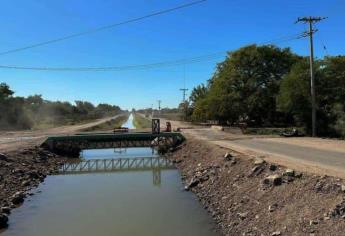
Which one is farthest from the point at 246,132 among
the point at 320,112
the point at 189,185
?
the point at 189,185

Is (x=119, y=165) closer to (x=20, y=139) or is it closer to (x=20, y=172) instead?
(x=20, y=172)

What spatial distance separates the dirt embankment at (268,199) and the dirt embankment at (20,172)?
355 inches

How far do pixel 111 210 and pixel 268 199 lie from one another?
8.02m

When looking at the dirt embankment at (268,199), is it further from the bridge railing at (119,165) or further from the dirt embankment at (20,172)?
the bridge railing at (119,165)

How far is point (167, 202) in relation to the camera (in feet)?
77.3

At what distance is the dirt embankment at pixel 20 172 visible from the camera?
74.8ft

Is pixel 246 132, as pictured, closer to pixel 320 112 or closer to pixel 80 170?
pixel 320 112

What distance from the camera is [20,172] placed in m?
30.3

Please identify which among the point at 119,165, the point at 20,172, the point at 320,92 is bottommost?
the point at 119,165

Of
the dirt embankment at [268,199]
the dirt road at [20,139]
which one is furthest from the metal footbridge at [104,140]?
the dirt embankment at [268,199]

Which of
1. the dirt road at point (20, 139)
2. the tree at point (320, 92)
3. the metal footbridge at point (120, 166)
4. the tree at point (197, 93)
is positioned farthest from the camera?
the tree at point (197, 93)

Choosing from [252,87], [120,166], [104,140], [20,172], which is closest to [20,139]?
[104,140]

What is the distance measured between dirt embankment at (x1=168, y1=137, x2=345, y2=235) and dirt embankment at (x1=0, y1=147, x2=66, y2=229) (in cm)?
902

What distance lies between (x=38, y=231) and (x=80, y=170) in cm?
2013
